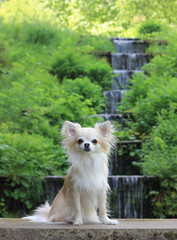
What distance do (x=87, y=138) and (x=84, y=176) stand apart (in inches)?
14.1

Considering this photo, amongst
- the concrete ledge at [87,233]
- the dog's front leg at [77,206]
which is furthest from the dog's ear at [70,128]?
the concrete ledge at [87,233]

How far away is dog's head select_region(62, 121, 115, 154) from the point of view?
12.3ft

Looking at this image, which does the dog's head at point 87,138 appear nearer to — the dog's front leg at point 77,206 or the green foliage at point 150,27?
the dog's front leg at point 77,206

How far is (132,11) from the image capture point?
76.4ft

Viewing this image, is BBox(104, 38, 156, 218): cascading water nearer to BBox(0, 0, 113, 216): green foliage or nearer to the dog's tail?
BBox(0, 0, 113, 216): green foliage

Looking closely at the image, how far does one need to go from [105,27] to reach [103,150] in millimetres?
18918

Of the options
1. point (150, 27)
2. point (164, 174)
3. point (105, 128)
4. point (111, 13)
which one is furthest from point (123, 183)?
point (111, 13)

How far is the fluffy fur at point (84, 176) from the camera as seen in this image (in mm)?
3777

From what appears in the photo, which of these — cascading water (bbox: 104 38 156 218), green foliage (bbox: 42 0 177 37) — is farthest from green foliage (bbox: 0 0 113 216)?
green foliage (bbox: 42 0 177 37)

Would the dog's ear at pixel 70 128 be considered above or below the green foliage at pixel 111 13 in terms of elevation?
below

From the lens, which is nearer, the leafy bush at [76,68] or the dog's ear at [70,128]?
the dog's ear at [70,128]

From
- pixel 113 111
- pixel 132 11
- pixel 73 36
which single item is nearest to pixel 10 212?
pixel 113 111

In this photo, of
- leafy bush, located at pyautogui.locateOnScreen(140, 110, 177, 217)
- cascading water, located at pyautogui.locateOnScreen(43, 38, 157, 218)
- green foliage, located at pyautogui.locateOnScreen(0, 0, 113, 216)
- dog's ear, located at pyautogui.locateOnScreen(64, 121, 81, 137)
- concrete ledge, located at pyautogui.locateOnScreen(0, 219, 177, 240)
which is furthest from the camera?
cascading water, located at pyautogui.locateOnScreen(43, 38, 157, 218)

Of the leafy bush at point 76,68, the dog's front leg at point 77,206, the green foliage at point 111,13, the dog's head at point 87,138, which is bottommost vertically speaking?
the dog's front leg at point 77,206
